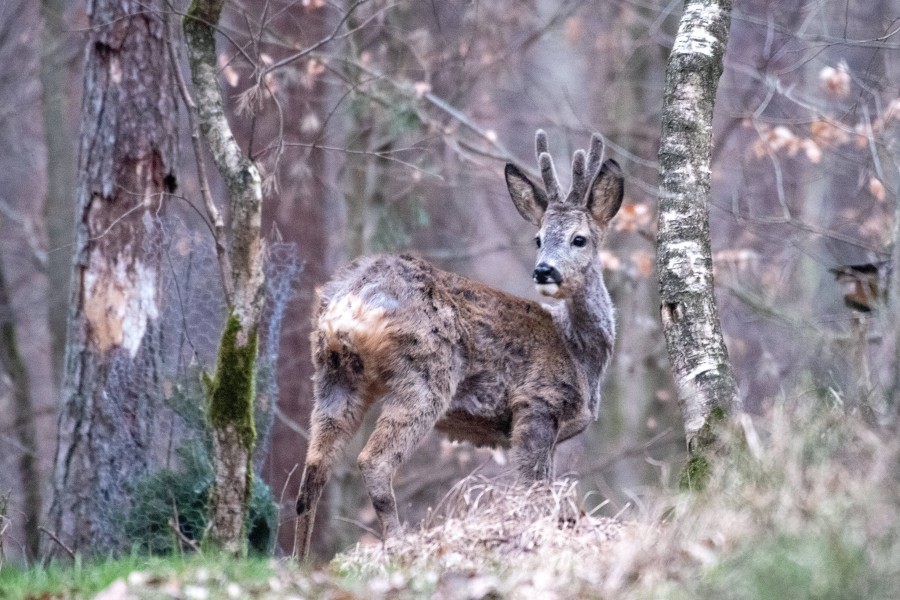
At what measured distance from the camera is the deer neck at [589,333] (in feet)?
27.6

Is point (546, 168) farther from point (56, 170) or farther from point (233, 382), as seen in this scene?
point (56, 170)

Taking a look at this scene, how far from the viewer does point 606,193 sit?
8531 mm

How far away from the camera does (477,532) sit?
5.79 meters

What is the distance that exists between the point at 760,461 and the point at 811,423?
1.21ft

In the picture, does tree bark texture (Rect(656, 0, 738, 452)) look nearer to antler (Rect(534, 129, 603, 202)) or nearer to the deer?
the deer

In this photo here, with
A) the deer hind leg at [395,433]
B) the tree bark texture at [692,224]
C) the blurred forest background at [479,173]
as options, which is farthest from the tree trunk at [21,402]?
the tree bark texture at [692,224]

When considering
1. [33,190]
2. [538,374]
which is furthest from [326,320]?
[33,190]

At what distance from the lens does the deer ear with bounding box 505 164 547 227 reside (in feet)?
28.8

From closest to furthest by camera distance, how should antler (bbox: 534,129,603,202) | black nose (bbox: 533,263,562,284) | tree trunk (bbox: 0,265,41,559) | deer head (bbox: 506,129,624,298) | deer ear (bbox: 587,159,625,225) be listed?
black nose (bbox: 533,263,562,284) < deer head (bbox: 506,129,624,298) < deer ear (bbox: 587,159,625,225) < antler (bbox: 534,129,603,202) < tree trunk (bbox: 0,265,41,559)

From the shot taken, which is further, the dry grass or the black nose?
the black nose

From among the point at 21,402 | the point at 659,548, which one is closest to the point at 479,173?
the point at 21,402

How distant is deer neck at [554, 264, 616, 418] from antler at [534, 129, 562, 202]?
0.60 meters

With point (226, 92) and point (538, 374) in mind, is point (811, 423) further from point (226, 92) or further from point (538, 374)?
point (226, 92)

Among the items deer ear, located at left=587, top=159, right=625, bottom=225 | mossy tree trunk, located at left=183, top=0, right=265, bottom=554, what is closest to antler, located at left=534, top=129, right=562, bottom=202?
deer ear, located at left=587, top=159, right=625, bottom=225
